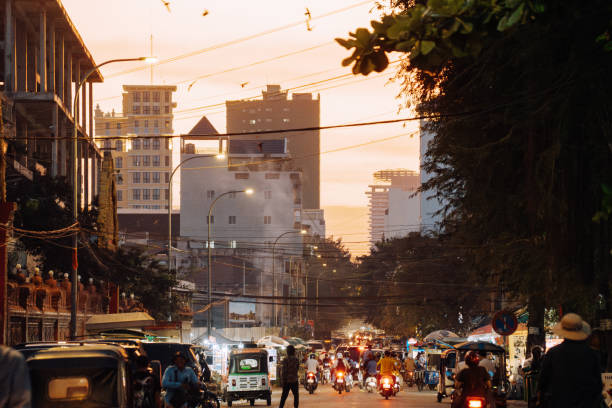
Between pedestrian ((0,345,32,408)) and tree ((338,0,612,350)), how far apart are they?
9.73ft

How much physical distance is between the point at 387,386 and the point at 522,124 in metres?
21.6

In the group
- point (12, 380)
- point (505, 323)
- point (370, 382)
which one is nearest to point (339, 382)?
point (370, 382)

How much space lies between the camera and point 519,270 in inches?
918

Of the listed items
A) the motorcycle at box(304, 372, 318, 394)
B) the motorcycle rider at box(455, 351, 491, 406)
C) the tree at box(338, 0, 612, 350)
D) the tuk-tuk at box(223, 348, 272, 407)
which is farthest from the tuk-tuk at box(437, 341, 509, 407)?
the motorcycle at box(304, 372, 318, 394)

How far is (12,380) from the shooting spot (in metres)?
7.02

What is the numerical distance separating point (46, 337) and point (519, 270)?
850 inches

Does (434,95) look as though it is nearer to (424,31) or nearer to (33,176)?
(424,31)

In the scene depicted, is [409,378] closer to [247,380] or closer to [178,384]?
[247,380]

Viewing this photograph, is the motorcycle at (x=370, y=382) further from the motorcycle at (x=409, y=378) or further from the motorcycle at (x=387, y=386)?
the motorcycle at (x=409, y=378)

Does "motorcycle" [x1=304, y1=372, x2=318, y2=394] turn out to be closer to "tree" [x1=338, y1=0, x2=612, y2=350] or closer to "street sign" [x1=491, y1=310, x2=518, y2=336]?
"street sign" [x1=491, y1=310, x2=518, y2=336]

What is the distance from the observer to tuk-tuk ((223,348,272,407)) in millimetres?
40125

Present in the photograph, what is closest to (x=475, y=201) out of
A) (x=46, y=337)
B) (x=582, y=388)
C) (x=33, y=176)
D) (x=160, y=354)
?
(x=160, y=354)

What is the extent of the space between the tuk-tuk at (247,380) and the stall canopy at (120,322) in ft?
12.7

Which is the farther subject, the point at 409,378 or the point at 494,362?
the point at 409,378
